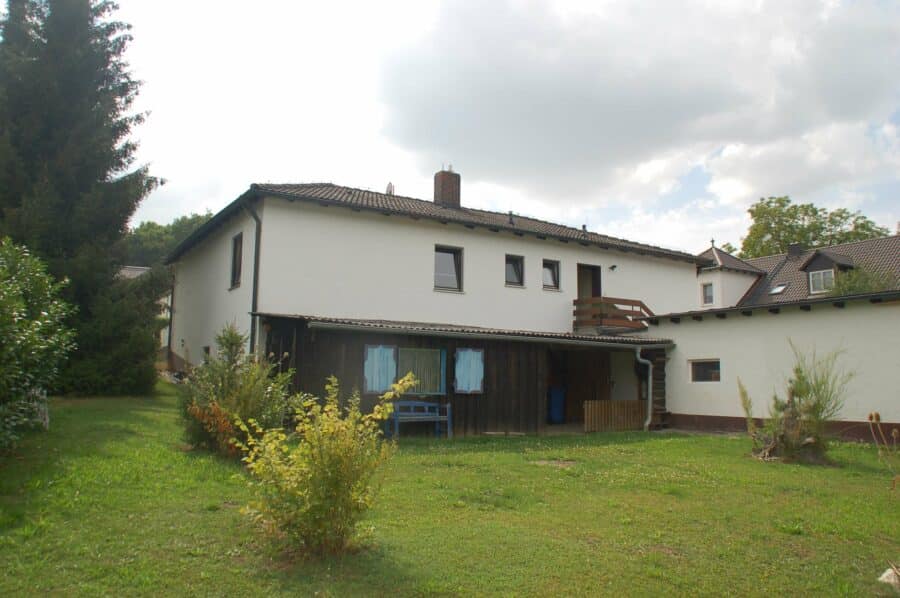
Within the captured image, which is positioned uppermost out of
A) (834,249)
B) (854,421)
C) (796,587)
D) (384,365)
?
(834,249)

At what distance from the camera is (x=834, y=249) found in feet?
112

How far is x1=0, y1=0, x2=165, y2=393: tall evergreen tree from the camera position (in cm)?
1669

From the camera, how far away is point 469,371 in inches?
603

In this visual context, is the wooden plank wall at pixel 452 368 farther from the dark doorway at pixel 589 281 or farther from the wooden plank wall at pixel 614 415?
the dark doorway at pixel 589 281

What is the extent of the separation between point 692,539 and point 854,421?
9.72 metres

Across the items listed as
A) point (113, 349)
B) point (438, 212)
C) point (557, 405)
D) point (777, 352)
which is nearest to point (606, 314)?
point (557, 405)

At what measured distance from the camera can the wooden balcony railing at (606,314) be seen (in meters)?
20.1

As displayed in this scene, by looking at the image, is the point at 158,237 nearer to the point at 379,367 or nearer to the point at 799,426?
the point at 379,367

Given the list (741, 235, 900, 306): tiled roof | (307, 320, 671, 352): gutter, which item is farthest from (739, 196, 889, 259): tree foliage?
(307, 320, 671, 352): gutter

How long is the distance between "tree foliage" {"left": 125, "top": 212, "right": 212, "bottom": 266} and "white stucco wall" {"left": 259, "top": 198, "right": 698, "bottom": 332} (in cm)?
4451

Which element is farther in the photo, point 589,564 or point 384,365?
point 384,365

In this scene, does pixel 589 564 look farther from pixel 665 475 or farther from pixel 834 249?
pixel 834 249

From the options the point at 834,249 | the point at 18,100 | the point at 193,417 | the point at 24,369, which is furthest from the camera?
the point at 834,249

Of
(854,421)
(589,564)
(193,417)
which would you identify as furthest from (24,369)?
(854,421)
